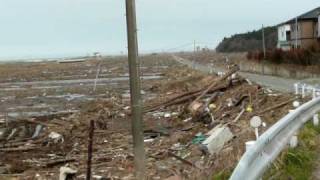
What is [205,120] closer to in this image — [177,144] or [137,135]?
[177,144]

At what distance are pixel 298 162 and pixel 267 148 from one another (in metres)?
1.52

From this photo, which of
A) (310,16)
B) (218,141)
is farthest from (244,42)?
(218,141)

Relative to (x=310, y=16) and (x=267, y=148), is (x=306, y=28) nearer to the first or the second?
(x=310, y=16)

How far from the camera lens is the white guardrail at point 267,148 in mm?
5039

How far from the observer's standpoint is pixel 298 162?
25.1 feet

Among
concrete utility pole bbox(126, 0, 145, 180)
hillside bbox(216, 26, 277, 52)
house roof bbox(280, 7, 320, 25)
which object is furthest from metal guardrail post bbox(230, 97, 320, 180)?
hillside bbox(216, 26, 277, 52)

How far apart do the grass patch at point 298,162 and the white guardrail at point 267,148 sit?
300 mm

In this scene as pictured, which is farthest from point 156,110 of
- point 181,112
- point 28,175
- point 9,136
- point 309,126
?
point 309,126

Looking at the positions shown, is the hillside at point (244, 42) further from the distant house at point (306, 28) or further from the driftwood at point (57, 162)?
the driftwood at point (57, 162)

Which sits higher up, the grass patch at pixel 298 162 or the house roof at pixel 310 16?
the house roof at pixel 310 16

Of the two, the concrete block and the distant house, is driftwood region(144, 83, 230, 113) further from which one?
the distant house

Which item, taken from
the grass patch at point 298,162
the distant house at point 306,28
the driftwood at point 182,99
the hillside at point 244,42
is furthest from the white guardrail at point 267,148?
the hillside at point 244,42

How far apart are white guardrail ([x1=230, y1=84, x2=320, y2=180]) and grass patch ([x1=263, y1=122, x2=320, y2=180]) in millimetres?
300

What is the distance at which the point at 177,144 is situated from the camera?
60.9ft
